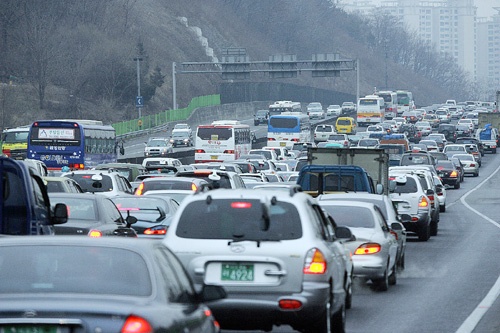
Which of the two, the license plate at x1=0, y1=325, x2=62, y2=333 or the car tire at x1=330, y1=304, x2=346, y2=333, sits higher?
the license plate at x1=0, y1=325, x2=62, y2=333

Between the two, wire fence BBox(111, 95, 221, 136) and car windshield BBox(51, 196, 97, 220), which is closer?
car windshield BBox(51, 196, 97, 220)

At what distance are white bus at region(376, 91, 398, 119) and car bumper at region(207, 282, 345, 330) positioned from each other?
116 metres

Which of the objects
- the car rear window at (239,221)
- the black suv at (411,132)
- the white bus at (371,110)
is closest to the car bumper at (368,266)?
the car rear window at (239,221)

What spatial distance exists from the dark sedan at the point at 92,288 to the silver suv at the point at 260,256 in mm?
3580

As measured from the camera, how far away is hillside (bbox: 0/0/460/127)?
332 ft

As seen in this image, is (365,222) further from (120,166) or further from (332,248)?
(120,166)

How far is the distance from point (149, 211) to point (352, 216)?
14.3 ft

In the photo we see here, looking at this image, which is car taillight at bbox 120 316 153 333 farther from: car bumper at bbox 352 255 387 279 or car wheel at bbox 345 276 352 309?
car bumper at bbox 352 255 387 279

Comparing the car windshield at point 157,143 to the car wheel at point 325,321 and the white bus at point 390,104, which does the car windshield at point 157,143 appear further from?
the car wheel at point 325,321

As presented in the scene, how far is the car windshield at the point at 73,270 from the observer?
737cm

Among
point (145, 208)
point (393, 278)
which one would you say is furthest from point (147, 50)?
point (393, 278)

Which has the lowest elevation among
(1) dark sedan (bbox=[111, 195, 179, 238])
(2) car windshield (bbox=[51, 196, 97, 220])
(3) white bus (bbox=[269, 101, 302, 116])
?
(1) dark sedan (bbox=[111, 195, 179, 238])

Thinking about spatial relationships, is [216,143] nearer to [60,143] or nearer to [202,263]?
[60,143]

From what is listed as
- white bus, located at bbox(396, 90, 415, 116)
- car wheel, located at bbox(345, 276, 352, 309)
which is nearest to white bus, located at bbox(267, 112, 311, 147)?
white bus, located at bbox(396, 90, 415, 116)
